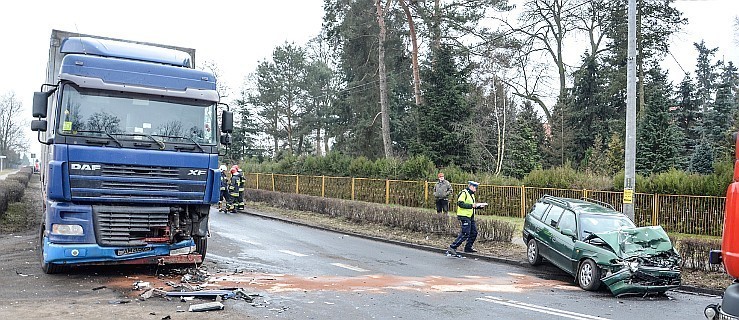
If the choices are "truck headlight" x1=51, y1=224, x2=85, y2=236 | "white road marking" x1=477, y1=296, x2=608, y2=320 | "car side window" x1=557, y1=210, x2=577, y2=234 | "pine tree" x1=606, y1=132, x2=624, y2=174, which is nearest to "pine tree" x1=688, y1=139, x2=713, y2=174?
"pine tree" x1=606, y1=132, x2=624, y2=174

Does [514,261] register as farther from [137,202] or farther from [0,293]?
[0,293]

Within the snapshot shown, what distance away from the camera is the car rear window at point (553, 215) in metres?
13.0

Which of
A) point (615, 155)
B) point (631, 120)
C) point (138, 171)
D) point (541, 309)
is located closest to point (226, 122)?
point (138, 171)

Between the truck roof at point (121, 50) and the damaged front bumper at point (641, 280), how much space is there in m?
8.28

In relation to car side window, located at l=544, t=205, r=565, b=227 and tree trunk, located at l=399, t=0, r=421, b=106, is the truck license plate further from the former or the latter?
tree trunk, located at l=399, t=0, r=421, b=106

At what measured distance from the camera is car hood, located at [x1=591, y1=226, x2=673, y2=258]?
35.7 feet

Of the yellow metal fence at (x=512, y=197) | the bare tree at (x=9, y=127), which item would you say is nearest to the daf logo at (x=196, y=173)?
the yellow metal fence at (x=512, y=197)

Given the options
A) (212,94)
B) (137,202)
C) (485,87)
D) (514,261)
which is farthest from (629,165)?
(485,87)

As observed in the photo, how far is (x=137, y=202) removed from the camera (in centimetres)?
984

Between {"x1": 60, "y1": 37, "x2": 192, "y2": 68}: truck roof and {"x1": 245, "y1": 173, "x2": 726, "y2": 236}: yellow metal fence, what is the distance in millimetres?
15509

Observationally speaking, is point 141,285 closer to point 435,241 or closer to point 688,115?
point 435,241

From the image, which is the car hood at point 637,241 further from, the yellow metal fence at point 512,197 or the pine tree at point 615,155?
the pine tree at point 615,155

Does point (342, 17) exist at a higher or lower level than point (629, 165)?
higher

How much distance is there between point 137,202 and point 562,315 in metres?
6.46
